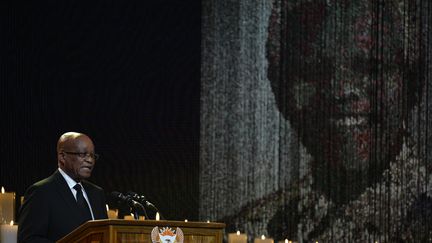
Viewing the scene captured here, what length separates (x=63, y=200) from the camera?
405 cm

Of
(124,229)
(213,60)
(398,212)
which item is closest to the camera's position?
(124,229)

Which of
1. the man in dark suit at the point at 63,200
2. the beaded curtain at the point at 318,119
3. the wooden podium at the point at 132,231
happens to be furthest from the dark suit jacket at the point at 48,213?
the beaded curtain at the point at 318,119

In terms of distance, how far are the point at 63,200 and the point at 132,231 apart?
2.44ft

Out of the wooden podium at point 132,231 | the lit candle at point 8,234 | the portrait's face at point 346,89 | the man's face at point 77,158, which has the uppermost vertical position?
the portrait's face at point 346,89

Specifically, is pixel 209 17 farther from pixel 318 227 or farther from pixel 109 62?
pixel 318 227

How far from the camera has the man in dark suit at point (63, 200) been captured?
3926 mm

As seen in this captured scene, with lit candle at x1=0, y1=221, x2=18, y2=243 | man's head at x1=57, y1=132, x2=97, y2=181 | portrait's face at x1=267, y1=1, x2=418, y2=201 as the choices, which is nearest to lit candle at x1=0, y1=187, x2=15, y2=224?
lit candle at x1=0, y1=221, x2=18, y2=243

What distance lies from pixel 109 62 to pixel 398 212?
8.12ft

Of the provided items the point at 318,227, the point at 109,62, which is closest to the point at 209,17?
the point at 109,62

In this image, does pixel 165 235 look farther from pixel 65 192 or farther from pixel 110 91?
pixel 110 91

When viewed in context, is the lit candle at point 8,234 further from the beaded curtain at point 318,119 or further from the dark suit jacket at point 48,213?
the beaded curtain at point 318,119

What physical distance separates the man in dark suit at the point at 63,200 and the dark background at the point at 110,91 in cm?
293

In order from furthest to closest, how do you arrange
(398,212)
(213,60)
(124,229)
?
(213,60)
(398,212)
(124,229)

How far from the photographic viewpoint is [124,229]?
3.36 meters
